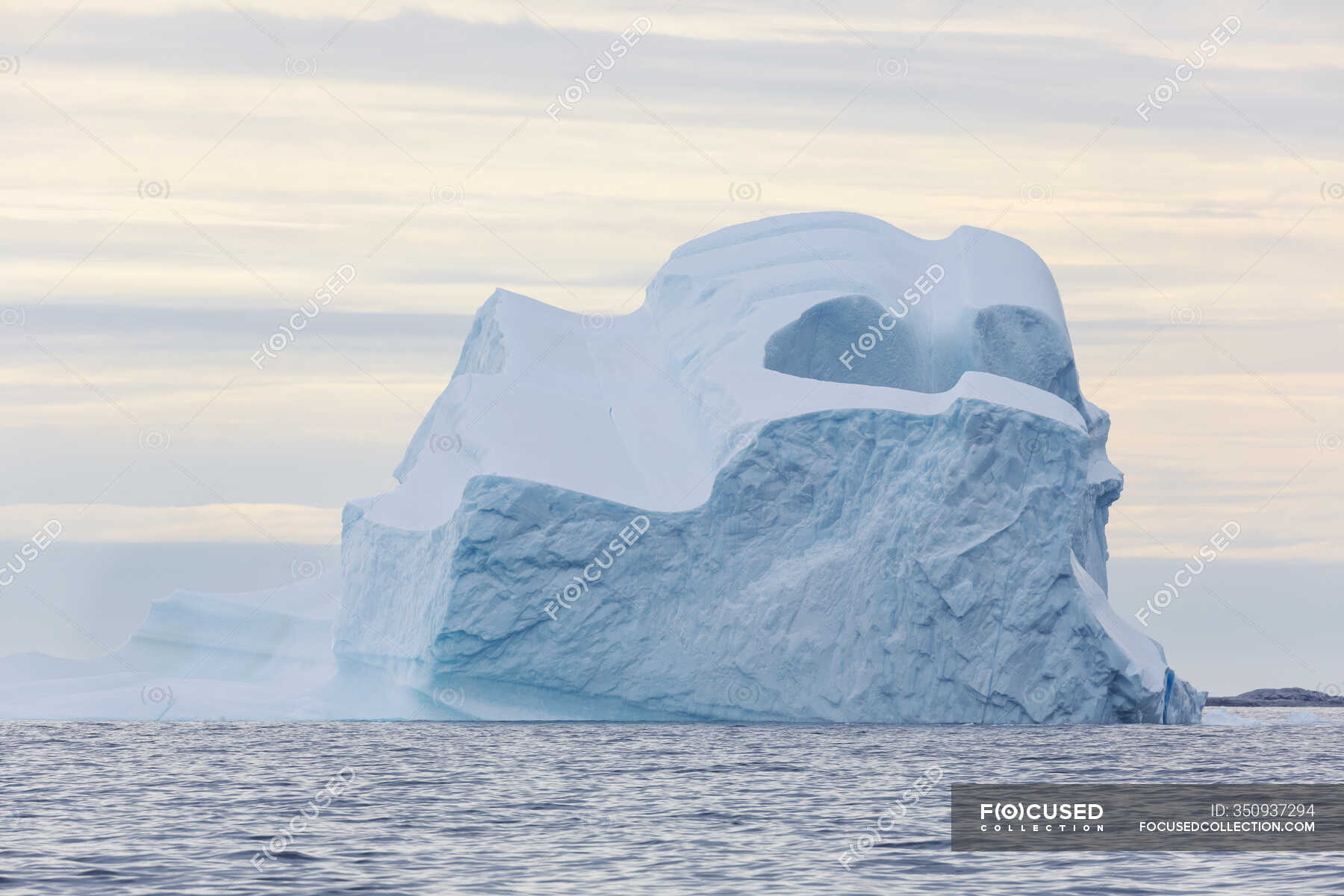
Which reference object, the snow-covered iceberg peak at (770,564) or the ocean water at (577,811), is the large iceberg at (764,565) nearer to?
the snow-covered iceberg peak at (770,564)

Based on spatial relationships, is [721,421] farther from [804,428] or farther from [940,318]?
[940,318]

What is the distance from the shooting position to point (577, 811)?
1565cm

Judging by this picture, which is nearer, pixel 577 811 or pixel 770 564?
pixel 577 811

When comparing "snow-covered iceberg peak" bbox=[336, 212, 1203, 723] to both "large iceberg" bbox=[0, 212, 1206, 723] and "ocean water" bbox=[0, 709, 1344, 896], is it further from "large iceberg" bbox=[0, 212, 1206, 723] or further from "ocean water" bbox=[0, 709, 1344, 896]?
"ocean water" bbox=[0, 709, 1344, 896]

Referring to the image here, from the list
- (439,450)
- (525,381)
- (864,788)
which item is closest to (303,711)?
(439,450)

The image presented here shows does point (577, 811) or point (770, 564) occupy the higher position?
point (770, 564)

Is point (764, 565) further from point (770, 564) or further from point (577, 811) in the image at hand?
point (577, 811)

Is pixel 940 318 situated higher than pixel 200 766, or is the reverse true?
pixel 940 318

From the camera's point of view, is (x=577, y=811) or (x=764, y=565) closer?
(x=577, y=811)

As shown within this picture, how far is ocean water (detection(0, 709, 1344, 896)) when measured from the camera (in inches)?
466

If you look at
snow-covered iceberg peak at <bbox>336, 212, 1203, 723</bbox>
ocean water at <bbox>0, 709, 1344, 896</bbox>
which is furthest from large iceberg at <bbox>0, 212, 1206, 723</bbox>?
ocean water at <bbox>0, 709, 1344, 896</bbox>

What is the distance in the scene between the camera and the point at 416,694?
29531 millimetres

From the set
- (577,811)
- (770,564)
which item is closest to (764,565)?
(770,564)

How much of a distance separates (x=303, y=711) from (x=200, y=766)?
10147 millimetres
